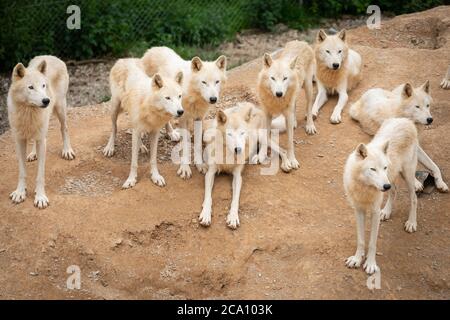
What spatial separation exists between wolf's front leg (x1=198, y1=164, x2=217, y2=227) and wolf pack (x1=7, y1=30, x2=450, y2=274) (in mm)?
13

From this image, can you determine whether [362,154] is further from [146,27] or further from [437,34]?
[146,27]

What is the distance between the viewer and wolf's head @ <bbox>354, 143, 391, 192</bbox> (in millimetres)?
6512

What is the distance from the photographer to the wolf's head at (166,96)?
25.5 feet

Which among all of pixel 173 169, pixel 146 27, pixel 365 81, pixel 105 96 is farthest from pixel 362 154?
pixel 146 27

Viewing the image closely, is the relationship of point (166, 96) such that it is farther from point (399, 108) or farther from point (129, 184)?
point (399, 108)

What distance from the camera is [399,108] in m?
8.70

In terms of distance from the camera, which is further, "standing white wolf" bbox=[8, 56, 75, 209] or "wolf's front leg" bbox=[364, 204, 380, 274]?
"standing white wolf" bbox=[8, 56, 75, 209]

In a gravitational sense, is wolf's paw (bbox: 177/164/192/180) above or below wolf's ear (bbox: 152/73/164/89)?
below

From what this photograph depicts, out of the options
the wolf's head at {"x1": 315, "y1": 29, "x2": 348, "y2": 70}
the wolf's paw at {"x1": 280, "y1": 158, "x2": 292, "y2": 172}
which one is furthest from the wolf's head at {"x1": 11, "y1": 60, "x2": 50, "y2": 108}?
the wolf's head at {"x1": 315, "y1": 29, "x2": 348, "y2": 70}

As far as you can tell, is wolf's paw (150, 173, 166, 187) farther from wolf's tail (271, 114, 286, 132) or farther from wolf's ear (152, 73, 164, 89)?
wolf's tail (271, 114, 286, 132)

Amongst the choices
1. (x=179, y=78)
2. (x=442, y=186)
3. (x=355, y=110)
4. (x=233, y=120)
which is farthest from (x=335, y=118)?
(x=179, y=78)

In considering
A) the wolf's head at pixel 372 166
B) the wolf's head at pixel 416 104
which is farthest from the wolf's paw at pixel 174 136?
the wolf's head at pixel 372 166

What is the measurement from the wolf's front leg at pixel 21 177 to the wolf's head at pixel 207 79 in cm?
225

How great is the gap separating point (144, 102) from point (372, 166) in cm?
295
